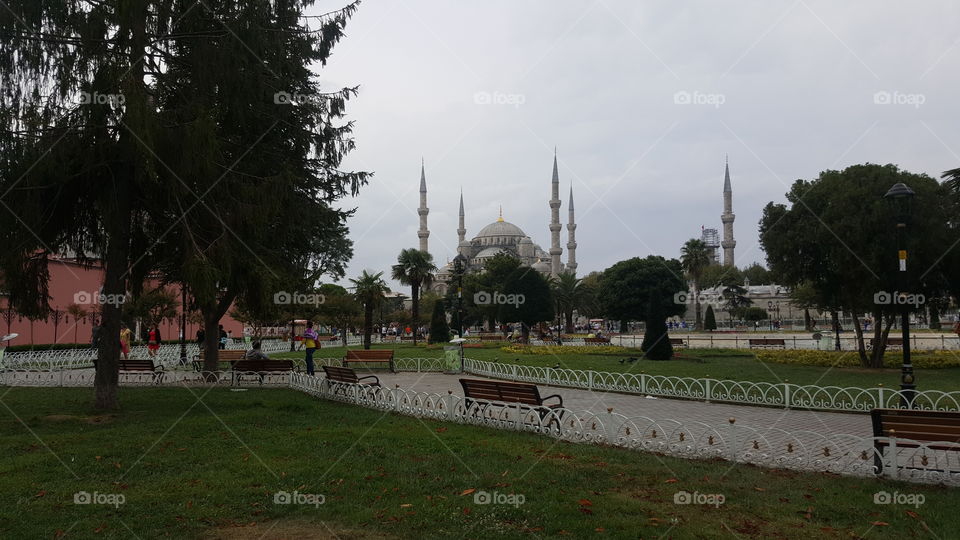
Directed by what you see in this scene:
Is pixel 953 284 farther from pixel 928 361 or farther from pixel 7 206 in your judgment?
pixel 7 206

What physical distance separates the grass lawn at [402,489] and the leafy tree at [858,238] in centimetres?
1316

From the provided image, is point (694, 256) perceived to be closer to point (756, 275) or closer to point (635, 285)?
point (635, 285)

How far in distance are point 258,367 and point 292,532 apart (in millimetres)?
10645

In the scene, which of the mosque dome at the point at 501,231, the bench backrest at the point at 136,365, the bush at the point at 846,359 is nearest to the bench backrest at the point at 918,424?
the bench backrest at the point at 136,365

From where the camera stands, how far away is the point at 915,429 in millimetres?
6230

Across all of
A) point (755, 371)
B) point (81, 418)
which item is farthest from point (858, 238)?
point (81, 418)

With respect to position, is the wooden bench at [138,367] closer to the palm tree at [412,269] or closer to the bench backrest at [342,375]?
the bench backrest at [342,375]

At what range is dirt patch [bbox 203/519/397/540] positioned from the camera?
4598 millimetres

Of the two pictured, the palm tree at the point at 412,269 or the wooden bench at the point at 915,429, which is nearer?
the wooden bench at the point at 915,429

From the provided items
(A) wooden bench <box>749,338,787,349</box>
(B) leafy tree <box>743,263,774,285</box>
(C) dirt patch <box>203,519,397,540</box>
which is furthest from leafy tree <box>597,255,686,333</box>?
(B) leafy tree <box>743,263,774,285</box>

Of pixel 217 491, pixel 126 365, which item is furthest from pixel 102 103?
pixel 126 365

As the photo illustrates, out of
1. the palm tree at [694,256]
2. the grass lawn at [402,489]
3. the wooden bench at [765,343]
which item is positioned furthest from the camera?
the palm tree at [694,256]

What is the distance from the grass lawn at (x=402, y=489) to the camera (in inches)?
187

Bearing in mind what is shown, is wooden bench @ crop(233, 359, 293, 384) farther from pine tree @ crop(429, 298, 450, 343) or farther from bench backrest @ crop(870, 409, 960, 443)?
pine tree @ crop(429, 298, 450, 343)
